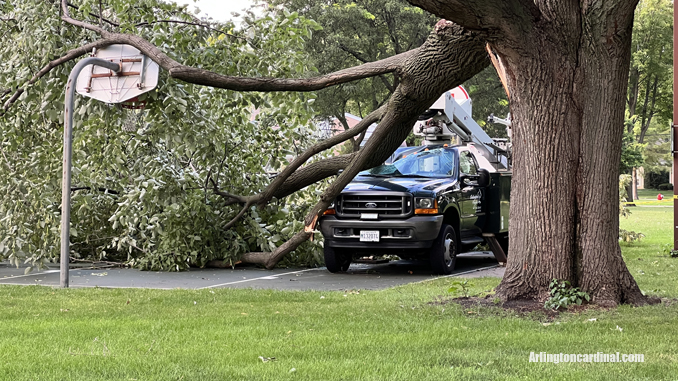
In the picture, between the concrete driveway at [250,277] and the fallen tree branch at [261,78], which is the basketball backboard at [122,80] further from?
the concrete driveway at [250,277]

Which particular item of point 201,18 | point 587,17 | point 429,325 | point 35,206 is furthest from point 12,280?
point 587,17

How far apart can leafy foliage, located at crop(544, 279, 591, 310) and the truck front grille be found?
465 cm

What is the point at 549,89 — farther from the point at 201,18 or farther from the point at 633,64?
the point at 633,64

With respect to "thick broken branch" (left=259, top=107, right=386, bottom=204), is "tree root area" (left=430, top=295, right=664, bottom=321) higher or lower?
lower

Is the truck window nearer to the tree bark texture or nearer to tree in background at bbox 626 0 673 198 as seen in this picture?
the tree bark texture

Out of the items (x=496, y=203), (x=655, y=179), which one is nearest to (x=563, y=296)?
(x=496, y=203)

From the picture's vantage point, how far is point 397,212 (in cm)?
1236

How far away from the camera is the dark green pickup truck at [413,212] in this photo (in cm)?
→ 1228

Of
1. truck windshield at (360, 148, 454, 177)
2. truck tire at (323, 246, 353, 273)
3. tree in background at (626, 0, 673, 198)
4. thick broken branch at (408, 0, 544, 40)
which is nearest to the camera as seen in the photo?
thick broken branch at (408, 0, 544, 40)

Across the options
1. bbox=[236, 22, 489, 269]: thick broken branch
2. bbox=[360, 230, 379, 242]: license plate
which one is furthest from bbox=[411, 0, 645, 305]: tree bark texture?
bbox=[360, 230, 379, 242]: license plate

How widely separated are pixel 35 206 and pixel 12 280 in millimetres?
1064

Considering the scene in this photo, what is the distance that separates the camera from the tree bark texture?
25.5ft

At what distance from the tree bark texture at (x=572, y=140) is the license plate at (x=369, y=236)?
4.45m

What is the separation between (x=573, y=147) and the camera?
7855 mm
